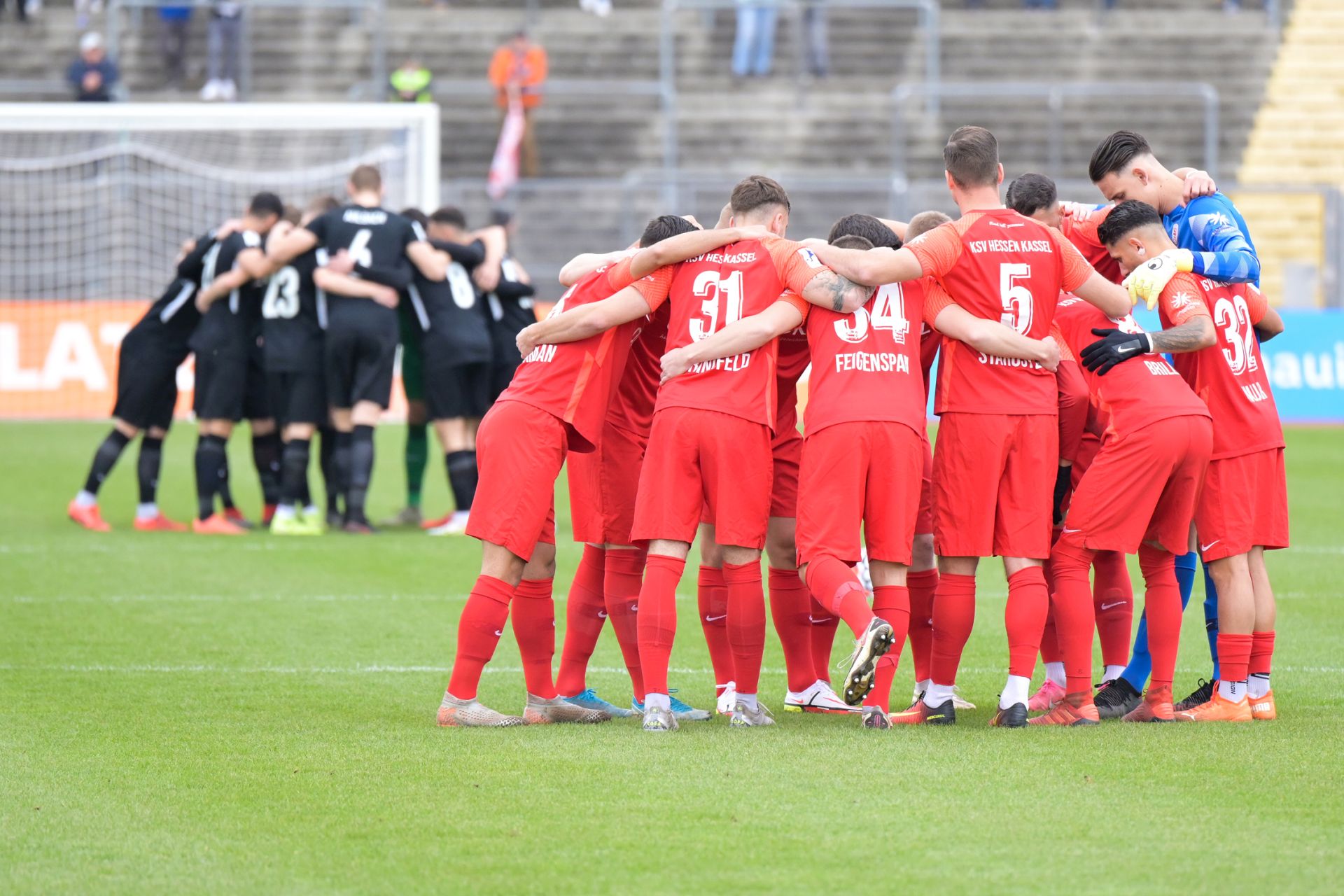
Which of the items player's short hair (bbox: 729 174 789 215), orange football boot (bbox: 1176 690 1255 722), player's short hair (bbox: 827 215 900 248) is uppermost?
player's short hair (bbox: 729 174 789 215)

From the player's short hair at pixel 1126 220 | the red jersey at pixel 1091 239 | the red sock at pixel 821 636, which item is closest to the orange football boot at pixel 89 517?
the red sock at pixel 821 636

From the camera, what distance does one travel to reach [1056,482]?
7461 mm

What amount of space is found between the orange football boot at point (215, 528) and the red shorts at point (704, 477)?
757 centimetres

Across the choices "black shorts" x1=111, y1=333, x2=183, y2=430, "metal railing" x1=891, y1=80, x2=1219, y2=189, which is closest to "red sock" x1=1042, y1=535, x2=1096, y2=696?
"black shorts" x1=111, y1=333, x2=183, y2=430

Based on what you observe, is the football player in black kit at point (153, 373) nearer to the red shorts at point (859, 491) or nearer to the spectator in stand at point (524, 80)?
the red shorts at point (859, 491)

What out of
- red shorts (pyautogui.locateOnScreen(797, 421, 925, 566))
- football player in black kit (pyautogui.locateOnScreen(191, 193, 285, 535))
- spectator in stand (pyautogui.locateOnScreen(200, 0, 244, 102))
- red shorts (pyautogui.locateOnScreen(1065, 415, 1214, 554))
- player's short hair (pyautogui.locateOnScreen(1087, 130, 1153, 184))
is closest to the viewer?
red shorts (pyautogui.locateOnScreen(797, 421, 925, 566))

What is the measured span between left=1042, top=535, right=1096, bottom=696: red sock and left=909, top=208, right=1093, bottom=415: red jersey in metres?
0.62

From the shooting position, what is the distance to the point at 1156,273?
23.3 ft

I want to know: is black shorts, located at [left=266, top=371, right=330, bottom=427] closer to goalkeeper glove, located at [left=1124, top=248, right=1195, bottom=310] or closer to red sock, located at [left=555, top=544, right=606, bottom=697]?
red sock, located at [left=555, top=544, right=606, bottom=697]

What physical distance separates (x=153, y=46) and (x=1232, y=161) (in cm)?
1833

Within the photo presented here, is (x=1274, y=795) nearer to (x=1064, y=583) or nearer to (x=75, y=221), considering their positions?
(x=1064, y=583)

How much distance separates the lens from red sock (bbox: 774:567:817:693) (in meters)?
7.36

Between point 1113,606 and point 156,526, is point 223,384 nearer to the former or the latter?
point 156,526

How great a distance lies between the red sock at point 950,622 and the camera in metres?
6.92
